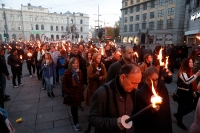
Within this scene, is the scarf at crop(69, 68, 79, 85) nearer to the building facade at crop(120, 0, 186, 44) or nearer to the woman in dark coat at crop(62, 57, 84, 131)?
the woman in dark coat at crop(62, 57, 84, 131)

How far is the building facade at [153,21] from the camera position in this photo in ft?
127

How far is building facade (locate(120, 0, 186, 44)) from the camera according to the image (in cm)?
3884

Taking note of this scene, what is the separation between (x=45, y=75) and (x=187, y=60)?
505 centimetres

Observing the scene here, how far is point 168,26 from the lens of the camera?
4150cm

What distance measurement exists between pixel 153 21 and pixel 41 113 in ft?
159

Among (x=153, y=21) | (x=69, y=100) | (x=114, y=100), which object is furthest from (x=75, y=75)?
(x=153, y=21)

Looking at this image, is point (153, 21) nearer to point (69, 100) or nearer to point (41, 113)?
point (41, 113)

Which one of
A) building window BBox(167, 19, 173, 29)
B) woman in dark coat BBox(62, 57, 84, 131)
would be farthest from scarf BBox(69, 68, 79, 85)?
building window BBox(167, 19, 173, 29)

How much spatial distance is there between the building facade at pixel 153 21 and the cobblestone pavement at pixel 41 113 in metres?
36.9

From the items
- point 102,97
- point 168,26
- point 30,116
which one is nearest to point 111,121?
point 102,97

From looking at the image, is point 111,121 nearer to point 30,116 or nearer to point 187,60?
point 187,60

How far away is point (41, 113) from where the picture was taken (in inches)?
189

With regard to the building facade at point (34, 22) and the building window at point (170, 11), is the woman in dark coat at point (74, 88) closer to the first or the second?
the building window at point (170, 11)

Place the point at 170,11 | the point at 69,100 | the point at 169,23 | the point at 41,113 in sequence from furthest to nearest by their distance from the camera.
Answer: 1. the point at 169,23
2. the point at 170,11
3. the point at 41,113
4. the point at 69,100
